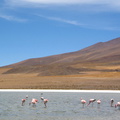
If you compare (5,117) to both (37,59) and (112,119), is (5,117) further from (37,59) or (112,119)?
(37,59)

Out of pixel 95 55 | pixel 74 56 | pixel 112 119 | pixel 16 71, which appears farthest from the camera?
pixel 74 56

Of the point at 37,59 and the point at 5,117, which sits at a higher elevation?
the point at 37,59

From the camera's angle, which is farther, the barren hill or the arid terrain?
the barren hill

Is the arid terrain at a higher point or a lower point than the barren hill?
lower

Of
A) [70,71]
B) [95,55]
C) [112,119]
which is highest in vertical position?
[95,55]

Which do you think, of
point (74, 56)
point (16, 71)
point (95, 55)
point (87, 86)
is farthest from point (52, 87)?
point (74, 56)

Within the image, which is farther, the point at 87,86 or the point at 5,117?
the point at 87,86

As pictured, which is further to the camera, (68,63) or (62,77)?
(68,63)

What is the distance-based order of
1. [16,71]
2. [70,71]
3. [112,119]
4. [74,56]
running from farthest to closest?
[74,56], [16,71], [70,71], [112,119]

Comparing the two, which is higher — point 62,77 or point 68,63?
point 68,63

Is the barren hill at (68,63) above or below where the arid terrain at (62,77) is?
above

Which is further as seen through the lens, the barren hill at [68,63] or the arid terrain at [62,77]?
the barren hill at [68,63]

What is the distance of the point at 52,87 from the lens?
2084 inches

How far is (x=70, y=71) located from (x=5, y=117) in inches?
2610
